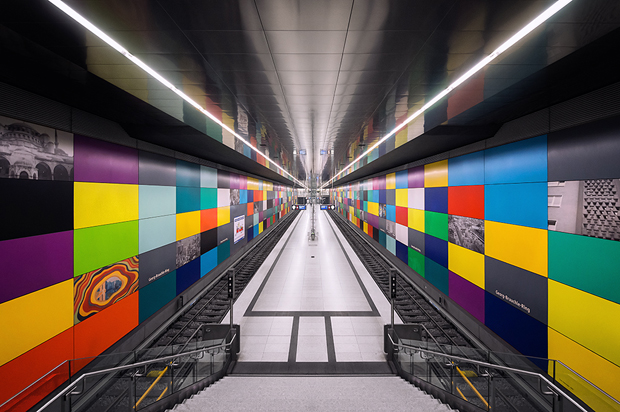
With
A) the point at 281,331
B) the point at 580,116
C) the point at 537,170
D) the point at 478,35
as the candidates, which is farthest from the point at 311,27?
the point at 281,331

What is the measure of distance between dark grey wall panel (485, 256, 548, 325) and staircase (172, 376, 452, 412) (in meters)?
2.39

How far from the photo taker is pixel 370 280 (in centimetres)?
1014

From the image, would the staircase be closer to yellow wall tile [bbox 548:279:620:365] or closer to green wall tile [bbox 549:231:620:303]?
yellow wall tile [bbox 548:279:620:365]

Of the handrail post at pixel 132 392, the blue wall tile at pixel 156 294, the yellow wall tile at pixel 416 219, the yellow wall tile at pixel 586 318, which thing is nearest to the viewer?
the yellow wall tile at pixel 586 318

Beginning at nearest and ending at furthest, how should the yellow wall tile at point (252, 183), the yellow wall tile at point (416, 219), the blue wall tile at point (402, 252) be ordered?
the yellow wall tile at point (416, 219)
the blue wall tile at point (402, 252)
the yellow wall tile at point (252, 183)

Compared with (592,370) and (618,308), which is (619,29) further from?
(592,370)

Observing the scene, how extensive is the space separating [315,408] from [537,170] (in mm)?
5377

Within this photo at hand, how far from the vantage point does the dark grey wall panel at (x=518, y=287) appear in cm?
435

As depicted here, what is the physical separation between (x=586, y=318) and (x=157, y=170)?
8.94 meters

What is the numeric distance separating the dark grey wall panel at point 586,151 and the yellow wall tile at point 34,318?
8098mm

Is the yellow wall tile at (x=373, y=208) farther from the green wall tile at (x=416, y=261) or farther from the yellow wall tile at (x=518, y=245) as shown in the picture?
the yellow wall tile at (x=518, y=245)

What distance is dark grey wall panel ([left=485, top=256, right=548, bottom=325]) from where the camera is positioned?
435cm

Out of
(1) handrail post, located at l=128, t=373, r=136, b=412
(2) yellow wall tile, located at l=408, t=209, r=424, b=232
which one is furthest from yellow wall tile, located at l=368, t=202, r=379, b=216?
(1) handrail post, located at l=128, t=373, r=136, b=412

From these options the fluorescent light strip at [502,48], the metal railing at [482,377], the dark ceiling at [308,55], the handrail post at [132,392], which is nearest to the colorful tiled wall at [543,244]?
the metal railing at [482,377]
